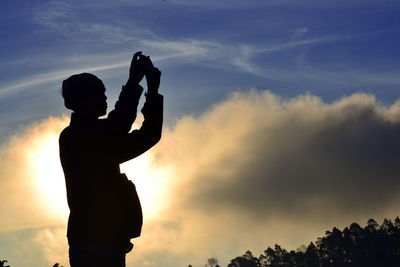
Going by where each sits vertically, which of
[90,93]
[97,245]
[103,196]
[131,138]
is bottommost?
[97,245]

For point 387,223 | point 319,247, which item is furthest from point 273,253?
point 387,223

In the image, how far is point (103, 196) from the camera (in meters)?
8.51

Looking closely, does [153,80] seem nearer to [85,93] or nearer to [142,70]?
[142,70]

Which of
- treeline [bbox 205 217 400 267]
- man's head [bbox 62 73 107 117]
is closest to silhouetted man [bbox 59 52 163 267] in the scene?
man's head [bbox 62 73 107 117]

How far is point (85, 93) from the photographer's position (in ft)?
28.6

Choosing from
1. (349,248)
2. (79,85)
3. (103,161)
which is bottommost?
(103,161)

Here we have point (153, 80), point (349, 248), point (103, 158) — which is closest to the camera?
point (103, 158)

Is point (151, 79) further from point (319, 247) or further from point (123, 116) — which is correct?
point (319, 247)

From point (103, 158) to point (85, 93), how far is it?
2.69 ft

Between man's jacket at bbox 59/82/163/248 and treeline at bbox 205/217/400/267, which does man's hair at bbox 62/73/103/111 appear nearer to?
man's jacket at bbox 59/82/163/248

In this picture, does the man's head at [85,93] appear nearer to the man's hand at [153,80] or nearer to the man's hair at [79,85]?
the man's hair at [79,85]

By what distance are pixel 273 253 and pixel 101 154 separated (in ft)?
515

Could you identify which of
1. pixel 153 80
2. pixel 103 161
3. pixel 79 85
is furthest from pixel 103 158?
pixel 153 80

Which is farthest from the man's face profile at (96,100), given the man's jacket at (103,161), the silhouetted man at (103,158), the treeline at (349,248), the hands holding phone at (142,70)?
the treeline at (349,248)
